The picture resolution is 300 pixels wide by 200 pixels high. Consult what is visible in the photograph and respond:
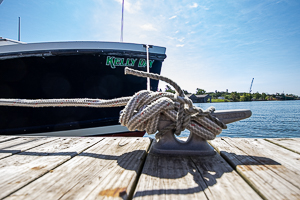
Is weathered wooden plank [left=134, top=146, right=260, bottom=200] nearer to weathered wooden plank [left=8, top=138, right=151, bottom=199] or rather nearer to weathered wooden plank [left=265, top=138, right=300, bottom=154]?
weathered wooden plank [left=8, top=138, right=151, bottom=199]

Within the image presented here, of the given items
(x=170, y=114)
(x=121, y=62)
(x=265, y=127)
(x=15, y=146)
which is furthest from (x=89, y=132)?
(x=265, y=127)

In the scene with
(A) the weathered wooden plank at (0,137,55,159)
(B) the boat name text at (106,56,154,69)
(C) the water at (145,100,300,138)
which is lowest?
(C) the water at (145,100,300,138)

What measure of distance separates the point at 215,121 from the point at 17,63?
186 inches

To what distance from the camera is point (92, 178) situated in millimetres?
857

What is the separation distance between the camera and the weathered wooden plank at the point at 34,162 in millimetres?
857

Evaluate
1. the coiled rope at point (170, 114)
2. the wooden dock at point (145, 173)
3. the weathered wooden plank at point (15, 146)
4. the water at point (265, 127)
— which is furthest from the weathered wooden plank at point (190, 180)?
the water at point (265, 127)

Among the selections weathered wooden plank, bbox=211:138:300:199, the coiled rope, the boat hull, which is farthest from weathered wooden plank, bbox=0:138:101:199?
the boat hull

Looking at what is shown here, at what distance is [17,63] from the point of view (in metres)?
4.21

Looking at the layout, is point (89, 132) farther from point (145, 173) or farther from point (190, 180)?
point (190, 180)

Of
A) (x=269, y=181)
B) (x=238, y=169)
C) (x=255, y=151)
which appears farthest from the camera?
(x=255, y=151)

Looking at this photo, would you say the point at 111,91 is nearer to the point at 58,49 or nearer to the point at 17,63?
the point at 58,49

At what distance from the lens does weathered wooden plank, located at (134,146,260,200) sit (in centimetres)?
71

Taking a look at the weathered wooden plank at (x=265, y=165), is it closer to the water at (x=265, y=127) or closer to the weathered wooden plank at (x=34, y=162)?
the weathered wooden plank at (x=34, y=162)

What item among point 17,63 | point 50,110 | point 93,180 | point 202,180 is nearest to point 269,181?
point 202,180
